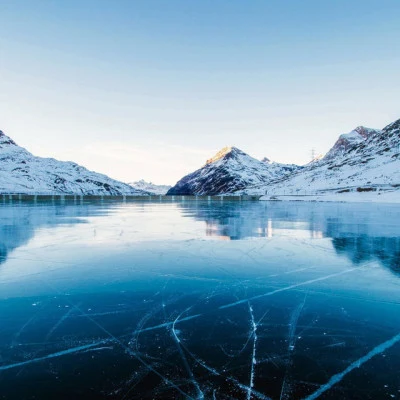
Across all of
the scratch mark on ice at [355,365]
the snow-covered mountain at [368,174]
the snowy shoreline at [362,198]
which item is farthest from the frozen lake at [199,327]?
the snow-covered mountain at [368,174]

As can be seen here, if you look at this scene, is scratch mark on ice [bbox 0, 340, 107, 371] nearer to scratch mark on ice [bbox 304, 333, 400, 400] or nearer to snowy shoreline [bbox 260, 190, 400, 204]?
scratch mark on ice [bbox 304, 333, 400, 400]

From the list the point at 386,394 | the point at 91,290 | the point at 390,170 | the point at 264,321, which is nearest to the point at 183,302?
the point at 264,321

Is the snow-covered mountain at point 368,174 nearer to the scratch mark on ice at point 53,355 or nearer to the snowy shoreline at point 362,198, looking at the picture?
the snowy shoreline at point 362,198

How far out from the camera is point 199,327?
4387 millimetres

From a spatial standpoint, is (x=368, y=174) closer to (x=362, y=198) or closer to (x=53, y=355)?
(x=362, y=198)

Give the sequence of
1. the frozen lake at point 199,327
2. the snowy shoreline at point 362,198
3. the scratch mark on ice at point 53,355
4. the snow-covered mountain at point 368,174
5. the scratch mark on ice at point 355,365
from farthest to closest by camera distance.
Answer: the snow-covered mountain at point 368,174
the snowy shoreline at point 362,198
the scratch mark on ice at point 53,355
the frozen lake at point 199,327
the scratch mark on ice at point 355,365

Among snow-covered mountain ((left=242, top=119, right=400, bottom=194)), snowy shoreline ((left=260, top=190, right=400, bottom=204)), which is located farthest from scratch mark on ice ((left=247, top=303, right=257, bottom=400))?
snow-covered mountain ((left=242, top=119, right=400, bottom=194))

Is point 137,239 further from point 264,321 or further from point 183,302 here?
point 264,321

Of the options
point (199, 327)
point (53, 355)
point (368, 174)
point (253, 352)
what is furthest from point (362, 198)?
point (53, 355)

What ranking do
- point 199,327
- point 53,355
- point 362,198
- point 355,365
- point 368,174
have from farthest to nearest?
point 368,174 < point 362,198 < point 199,327 < point 53,355 < point 355,365

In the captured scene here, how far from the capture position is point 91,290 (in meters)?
6.03

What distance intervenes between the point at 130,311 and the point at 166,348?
1435 mm

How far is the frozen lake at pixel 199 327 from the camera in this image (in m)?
3.06

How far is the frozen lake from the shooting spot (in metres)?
3.06
